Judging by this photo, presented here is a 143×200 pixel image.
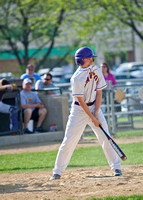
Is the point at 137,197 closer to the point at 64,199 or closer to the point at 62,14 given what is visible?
the point at 64,199

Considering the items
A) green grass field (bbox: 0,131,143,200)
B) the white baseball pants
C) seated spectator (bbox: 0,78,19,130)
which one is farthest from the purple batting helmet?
seated spectator (bbox: 0,78,19,130)

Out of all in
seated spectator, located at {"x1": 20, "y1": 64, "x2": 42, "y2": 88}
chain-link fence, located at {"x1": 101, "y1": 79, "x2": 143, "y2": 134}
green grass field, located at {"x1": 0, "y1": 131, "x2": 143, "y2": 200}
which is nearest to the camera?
green grass field, located at {"x1": 0, "y1": 131, "x2": 143, "y2": 200}

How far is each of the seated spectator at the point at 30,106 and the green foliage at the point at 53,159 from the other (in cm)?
211

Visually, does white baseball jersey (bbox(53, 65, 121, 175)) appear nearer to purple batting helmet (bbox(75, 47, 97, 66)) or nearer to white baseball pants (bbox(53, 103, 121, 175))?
white baseball pants (bbox(53, 103, 121, 175))

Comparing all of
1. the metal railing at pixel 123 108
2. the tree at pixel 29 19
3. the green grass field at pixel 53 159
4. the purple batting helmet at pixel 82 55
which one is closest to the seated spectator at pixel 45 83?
the metal railing at pixel 123 108

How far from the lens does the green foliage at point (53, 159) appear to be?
866 cm

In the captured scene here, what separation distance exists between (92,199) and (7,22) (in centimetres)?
2053

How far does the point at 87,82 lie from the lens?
22.2 feet

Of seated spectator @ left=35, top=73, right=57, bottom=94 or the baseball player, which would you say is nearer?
the baseball player

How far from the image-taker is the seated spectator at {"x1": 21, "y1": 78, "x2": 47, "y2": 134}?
12.4m

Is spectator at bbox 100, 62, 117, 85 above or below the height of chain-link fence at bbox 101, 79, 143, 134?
above

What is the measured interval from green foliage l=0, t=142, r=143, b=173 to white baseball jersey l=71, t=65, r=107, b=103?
2.10 meters

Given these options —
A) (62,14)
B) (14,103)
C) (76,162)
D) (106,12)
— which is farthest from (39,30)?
(76,162)

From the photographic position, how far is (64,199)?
5.56 metres
